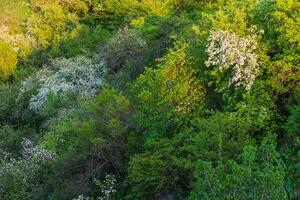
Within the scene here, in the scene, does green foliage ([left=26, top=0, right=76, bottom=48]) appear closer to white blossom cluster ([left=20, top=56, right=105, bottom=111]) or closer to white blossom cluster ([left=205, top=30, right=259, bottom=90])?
white blossom cluster ([left=20, top=56, right=105, bottom=111])

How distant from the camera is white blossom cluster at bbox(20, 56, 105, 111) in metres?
27.8

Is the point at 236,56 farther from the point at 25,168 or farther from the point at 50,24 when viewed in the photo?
the point at 50,24

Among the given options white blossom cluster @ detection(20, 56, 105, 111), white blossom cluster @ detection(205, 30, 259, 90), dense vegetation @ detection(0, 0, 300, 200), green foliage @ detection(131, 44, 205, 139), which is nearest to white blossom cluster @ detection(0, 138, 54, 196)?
dense vegetation @ detection(0, 0, 300, 200)

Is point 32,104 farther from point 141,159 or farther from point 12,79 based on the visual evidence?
point 141,159

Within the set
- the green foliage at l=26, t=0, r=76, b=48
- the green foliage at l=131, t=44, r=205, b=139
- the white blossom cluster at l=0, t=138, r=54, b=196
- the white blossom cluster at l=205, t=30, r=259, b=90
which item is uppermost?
the white blossom cluster at l=205, t=30, r=259, b=90

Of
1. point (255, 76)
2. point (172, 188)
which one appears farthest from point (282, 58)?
point (172, 188)

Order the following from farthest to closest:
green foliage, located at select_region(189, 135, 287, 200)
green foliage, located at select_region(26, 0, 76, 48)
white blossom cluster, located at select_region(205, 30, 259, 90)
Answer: green foliage, located at select_region(26, 0, 76, 48), white blossom cluster, located at select_region(205, 30, 259, 90), green foliage, located at select_region(189, 135, 287, 200)

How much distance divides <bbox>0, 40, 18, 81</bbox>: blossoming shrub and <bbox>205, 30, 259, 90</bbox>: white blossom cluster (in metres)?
23.4

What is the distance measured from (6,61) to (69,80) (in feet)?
32.0

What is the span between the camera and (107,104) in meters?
17.5

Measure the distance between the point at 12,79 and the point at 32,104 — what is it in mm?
8944

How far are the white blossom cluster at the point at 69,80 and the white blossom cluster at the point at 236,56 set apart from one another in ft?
36.1

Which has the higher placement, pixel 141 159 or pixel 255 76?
pixel 255 76

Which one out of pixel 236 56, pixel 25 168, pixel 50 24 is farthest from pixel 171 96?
pixel 50 24
